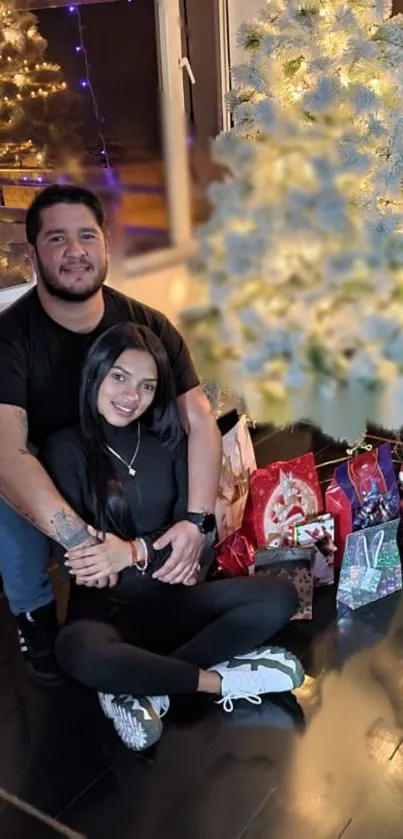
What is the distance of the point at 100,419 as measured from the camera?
130cm

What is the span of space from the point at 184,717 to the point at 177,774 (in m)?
0.12

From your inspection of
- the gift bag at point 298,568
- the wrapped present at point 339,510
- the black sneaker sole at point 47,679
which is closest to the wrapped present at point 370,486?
the wrapped present at point 339,510

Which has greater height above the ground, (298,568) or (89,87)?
(89,87)

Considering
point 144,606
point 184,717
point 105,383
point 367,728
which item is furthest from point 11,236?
point 367,728

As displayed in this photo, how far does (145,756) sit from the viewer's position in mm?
1279

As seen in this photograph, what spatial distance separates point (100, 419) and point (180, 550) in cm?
25

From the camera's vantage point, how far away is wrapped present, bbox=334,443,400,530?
1676mm

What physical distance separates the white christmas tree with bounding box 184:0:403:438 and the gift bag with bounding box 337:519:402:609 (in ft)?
2.26

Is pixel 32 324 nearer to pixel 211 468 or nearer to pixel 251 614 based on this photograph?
pixel 211 468

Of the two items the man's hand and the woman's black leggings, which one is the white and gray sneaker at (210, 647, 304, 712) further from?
the man's hand

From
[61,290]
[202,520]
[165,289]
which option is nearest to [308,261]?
[165,289]

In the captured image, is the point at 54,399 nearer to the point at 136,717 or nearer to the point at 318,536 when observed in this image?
the point at 136,717

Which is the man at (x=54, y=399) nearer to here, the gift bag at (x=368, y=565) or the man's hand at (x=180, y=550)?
the man's hand at (x=180, y=550)

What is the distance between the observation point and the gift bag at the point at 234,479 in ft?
5.48
